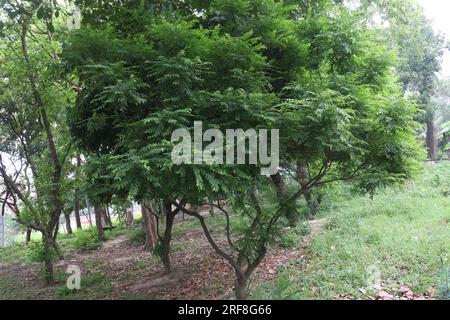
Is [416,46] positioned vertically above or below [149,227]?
above

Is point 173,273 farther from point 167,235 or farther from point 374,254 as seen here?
point 374,254

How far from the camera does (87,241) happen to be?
43.1 feet

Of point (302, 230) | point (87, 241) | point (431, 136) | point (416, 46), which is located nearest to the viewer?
point (302, 230)

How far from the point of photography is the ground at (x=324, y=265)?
5.07m

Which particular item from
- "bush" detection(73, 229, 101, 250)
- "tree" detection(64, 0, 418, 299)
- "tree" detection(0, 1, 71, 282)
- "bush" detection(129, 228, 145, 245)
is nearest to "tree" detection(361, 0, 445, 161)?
"tree" detection(64, 0, 418, 299)

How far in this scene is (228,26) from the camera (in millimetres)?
4422

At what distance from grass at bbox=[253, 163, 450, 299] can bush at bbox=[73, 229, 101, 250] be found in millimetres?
8380

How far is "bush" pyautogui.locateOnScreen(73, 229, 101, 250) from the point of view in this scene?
1264 centimetres

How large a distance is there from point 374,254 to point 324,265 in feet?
2.86

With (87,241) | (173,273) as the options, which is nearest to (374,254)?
(173,273)

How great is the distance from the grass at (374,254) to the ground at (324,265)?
1 cm

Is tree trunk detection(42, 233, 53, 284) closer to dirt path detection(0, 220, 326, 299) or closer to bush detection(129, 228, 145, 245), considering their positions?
dirt path detection(0, 220, 326, 299)

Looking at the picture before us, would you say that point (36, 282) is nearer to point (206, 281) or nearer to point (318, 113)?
point (206, 281)

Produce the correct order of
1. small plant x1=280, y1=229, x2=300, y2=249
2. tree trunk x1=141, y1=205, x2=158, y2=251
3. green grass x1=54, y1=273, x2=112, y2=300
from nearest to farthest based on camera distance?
green grass x1=54, y1=273, x2=112, y2=300 < small plant x1=280, y1=229, x2=300, y2=249 < tree trunk x1=141, y1=205, x2=158, y2=251
